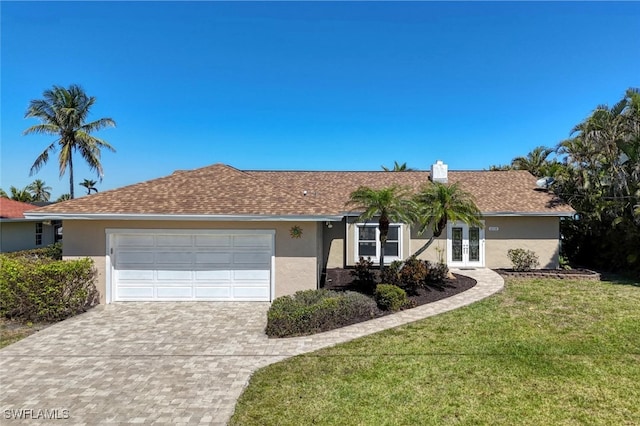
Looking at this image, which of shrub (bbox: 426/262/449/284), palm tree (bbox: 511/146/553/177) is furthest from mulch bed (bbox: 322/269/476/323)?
palm tree (bbox: 511/146/553/177)

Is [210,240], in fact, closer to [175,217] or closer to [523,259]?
[175,217]

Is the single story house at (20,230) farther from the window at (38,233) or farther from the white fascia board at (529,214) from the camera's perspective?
the white fascia board at (529,214)

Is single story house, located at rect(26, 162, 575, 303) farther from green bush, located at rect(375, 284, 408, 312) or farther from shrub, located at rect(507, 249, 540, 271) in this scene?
shrub, located at rect(507, 249, 540, 271)

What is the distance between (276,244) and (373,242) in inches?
279

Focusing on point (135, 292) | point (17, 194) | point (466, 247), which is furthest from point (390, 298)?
point (17, 194)

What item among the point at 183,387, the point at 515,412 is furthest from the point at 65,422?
the point at 515,412

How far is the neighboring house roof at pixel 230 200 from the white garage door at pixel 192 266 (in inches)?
34.8

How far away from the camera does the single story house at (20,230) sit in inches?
831

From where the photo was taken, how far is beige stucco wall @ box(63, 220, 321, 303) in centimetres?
1105

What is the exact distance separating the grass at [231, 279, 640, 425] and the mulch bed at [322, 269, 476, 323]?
2.02 meters

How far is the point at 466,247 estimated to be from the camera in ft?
56.1

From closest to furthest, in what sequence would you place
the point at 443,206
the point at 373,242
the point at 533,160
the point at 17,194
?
1. the point at 443,206
2. the point at 373,242
3. the point at 533,160
4. the point at 17,194

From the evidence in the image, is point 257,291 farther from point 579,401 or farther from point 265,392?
point 579,401

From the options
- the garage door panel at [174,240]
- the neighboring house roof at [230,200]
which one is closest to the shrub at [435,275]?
the neighboring house roof at [230,200]
